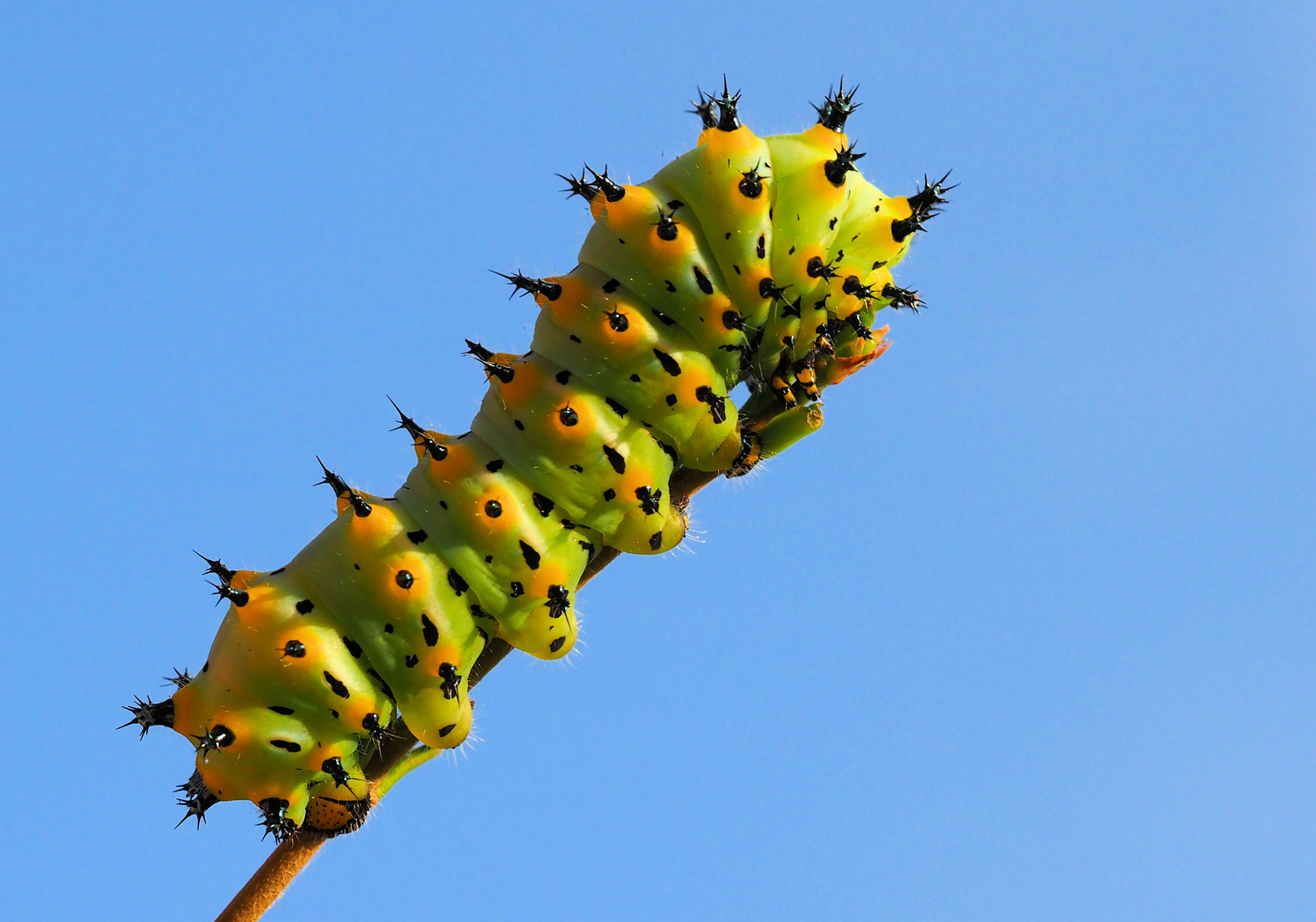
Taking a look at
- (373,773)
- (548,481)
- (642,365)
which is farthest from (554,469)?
(373,773)

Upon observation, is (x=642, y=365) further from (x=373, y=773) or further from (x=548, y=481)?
(x=373, y=773)

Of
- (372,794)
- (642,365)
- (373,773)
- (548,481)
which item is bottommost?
(372,794)

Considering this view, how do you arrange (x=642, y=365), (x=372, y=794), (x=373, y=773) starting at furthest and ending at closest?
(x=642, y=365)
(x=373, y=773)
(x=372, y=794)

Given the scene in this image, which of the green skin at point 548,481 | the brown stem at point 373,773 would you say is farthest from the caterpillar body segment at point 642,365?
the brown stem at point 373,773

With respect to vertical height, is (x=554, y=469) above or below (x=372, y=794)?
above

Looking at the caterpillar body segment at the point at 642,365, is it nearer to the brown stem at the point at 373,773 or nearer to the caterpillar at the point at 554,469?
the caterpillar at the point at 554,469
